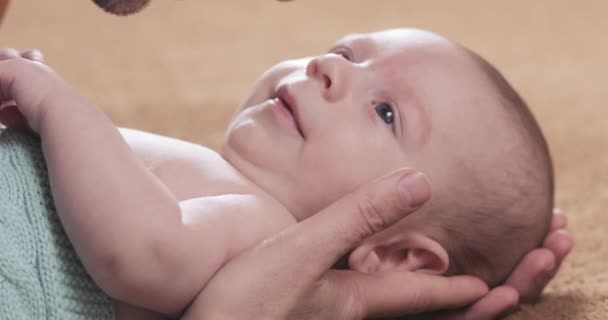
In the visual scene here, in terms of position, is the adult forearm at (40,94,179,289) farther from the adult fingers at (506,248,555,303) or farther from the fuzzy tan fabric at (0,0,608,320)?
the fuzzy tan fabric at (0,0,608,320)

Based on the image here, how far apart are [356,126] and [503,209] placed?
0.75 feet

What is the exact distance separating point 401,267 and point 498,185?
6.7 inches

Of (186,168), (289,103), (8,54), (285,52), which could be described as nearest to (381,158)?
(289,103)

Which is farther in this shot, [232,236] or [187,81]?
[187,81]

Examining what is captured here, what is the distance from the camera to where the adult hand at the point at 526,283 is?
1.24 metres

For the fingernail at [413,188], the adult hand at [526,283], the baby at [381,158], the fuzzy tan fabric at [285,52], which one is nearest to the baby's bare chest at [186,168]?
the baby at [381,158]

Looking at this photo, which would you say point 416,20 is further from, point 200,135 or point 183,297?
point 183,297

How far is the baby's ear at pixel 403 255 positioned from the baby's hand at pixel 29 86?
0.45m

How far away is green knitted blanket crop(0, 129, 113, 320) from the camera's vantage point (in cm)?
96

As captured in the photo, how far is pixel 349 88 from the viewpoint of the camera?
1194 millimetres

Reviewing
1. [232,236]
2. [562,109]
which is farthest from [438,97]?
[562,109]

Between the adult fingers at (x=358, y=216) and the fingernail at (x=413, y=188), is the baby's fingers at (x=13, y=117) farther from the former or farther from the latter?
the fingernail at (x=413, y=188)

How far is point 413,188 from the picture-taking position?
1024mm

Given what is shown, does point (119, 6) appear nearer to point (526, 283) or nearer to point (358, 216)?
point (358, 216)
